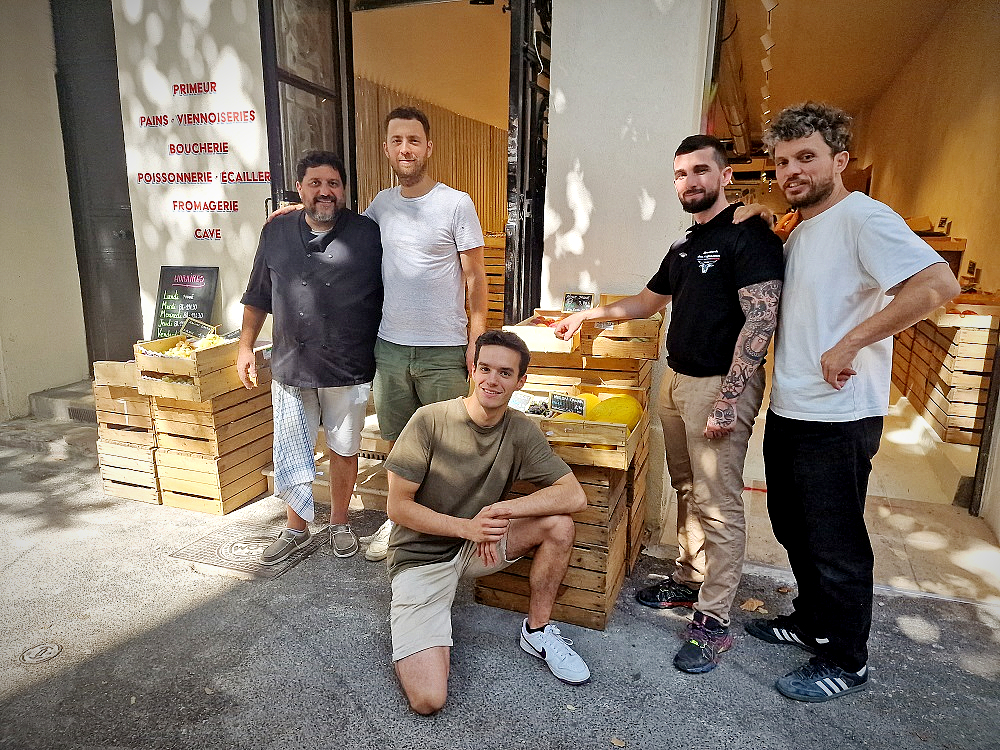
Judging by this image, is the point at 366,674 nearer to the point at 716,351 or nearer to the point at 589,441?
the point at 589,441

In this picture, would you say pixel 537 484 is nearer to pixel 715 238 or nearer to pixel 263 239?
pixel 715 238

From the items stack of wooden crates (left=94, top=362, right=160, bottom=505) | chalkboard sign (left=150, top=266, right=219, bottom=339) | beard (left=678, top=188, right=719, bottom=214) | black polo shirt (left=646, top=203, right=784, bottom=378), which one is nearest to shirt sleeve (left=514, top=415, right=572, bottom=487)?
black polo shirt (left=646, top=203, right=784, bottom=378)

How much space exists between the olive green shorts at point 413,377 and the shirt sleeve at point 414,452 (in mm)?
658

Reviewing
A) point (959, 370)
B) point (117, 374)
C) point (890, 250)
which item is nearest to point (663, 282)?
point (890, 250)

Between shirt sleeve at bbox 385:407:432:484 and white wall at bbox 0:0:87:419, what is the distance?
5313 millimetres

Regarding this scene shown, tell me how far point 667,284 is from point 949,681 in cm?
215

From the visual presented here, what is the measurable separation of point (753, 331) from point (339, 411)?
2.31 m

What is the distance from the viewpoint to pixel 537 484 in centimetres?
298

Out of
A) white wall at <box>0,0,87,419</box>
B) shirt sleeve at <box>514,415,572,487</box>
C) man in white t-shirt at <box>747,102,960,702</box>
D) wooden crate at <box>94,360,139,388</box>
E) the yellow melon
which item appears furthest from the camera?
white wall at <box>0,0,87,419</box>

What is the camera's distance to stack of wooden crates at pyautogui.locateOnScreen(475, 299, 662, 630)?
308cm

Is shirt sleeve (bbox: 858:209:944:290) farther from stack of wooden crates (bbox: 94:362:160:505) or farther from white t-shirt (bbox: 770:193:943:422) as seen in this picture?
stack of wooden crates (bbox: 94:362:160:505)

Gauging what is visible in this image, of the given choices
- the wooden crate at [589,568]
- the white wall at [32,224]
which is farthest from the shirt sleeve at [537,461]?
the white wall at [32,224]

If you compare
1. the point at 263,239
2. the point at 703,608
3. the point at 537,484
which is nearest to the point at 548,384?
the point at 537,484

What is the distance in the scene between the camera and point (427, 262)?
3434 millimetres
